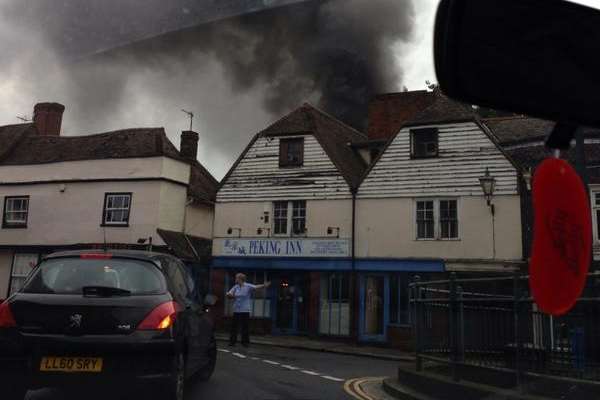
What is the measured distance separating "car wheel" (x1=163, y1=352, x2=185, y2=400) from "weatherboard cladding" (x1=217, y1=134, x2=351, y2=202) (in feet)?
54.4

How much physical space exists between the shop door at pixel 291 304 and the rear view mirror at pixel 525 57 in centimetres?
2099

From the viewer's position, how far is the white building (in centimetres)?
2506

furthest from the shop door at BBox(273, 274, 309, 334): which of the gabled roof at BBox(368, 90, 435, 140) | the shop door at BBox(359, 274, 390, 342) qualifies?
the gabled roof at BBox(368, 90, 435, 140)

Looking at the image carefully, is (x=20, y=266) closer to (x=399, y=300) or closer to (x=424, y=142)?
(x=399, y=300)

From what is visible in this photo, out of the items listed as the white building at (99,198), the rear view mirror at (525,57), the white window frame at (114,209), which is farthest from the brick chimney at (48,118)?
the rear view mirror at (525,57)

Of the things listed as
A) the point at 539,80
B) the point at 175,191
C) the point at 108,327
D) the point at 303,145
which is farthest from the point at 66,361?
the point at 175,191

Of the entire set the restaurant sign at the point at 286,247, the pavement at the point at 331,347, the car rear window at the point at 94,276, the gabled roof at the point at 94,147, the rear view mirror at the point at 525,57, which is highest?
the gabled roof at the point at 94,147

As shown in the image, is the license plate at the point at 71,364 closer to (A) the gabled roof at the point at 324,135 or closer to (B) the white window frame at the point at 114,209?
(A) the gabled roof at the point at 324,135

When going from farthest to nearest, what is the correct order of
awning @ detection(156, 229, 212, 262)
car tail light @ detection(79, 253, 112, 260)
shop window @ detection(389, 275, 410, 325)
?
awning @ detection(156, 229, 212, 262) → shop window @ detection(389, 275, 410, 325) → car tail light @ detection(79, 253, 112, 260)

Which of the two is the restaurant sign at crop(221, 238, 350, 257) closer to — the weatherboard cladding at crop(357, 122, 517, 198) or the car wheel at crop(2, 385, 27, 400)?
the weatherboard cladding at crop(357, 122, 517, 198)

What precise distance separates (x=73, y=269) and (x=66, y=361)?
105 cm

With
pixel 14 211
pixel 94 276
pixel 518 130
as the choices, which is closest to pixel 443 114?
pixel 518 130

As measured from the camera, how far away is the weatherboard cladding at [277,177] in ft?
74.9

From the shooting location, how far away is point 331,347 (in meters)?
18.6
